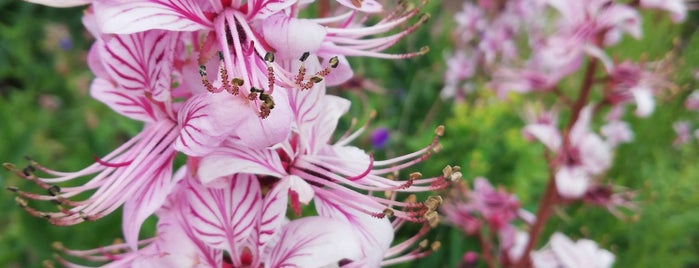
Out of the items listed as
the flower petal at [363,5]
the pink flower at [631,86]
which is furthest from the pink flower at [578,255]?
the flower petal at [363,5]

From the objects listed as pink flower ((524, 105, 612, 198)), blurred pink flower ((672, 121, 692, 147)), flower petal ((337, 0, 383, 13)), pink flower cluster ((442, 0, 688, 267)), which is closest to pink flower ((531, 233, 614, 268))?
pink flower cluster ((442, 0, 688, 267))

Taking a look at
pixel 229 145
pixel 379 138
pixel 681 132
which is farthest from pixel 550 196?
pixel 681 132

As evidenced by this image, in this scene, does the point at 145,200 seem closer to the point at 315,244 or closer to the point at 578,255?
the point at 315,244

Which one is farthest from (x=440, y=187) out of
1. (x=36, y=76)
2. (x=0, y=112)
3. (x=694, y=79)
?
(x=36, y=76)

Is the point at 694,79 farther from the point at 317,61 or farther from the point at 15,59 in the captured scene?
the point at 15,59

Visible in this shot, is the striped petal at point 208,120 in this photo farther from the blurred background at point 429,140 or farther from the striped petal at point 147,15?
the blurred background at point 429,140

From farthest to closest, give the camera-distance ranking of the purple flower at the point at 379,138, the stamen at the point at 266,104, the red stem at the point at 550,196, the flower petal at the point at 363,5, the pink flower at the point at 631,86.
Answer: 1. the purple flower at the point at 379,138
2. the pink flower at the point at 631,86
3. the red stem at the point at 550,196
4. the flower petal at the point at 363,5
5. the stamen at the point at 266,104
